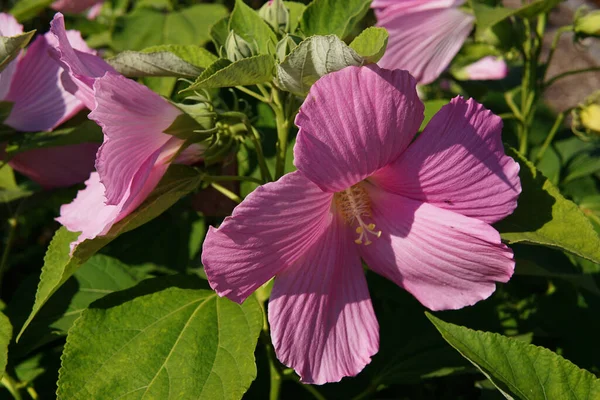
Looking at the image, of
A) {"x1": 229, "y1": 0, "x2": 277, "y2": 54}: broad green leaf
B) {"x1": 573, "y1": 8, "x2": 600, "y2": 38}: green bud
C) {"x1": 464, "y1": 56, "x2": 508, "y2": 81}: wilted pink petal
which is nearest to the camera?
{"x1": 229, "y1": 0, "x2": 277, "y2": 54}: broad green leaf

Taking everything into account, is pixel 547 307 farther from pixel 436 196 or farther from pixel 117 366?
pixel 117 366

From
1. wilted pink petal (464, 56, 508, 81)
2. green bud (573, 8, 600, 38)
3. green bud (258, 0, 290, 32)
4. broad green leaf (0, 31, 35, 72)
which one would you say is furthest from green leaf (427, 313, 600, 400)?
wilted pink petal (464, 56, 508, 81)

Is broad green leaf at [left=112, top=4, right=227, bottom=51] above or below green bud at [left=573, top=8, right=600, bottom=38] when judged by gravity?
below

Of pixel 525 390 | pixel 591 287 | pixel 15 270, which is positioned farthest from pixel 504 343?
pixel 15 270

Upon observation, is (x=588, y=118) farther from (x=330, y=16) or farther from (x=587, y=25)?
(x=330, y=16)

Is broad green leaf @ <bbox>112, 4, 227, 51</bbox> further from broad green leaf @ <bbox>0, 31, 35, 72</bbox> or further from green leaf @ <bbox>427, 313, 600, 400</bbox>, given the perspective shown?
green leaf @ <bbox>427, 313, 600, 400</bbox>

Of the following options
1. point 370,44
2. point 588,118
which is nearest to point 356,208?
point 370,44

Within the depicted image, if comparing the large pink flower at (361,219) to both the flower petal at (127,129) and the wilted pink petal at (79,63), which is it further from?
the wilted pink petal at (79,63)
